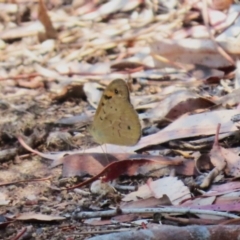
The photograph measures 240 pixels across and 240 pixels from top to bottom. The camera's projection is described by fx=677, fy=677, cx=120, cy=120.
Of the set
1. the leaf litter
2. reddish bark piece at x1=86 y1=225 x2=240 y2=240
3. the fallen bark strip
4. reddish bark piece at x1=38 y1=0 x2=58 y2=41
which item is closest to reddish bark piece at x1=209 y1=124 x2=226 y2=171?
the leaf litter

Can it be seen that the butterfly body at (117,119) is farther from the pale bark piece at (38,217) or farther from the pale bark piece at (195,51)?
the pale bark piece at (195,51)

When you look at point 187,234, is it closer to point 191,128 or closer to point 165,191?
point 165,191

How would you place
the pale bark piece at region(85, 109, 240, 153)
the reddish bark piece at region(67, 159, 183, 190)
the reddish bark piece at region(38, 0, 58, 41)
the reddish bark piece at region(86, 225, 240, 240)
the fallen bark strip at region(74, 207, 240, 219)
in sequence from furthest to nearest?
1. the reddish bark piece at region(38, 0, 58, 41)
2. the pale bark piece at region(85, 109, 240, 153)
3. the reddish bark piece at region(67, 159, 183, 190)
4. the fallen bark strip at region(74, 207, 240, 219)
5. the reddish bark piece at region(86, 225, 240, 240)

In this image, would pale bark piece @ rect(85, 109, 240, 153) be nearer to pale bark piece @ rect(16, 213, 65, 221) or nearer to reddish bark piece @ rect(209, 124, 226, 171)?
reddish bark piece @ rect(209, 124, 226, 171)

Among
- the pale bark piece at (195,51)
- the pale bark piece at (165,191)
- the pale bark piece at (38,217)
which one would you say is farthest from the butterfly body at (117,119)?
the pale bark piece at (195,51)

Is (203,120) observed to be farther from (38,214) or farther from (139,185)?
(38,214)

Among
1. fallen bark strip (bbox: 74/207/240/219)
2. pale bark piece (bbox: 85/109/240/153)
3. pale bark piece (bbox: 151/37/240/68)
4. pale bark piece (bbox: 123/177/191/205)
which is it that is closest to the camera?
fallen bark strip (bbox: 74/207/240/219)
